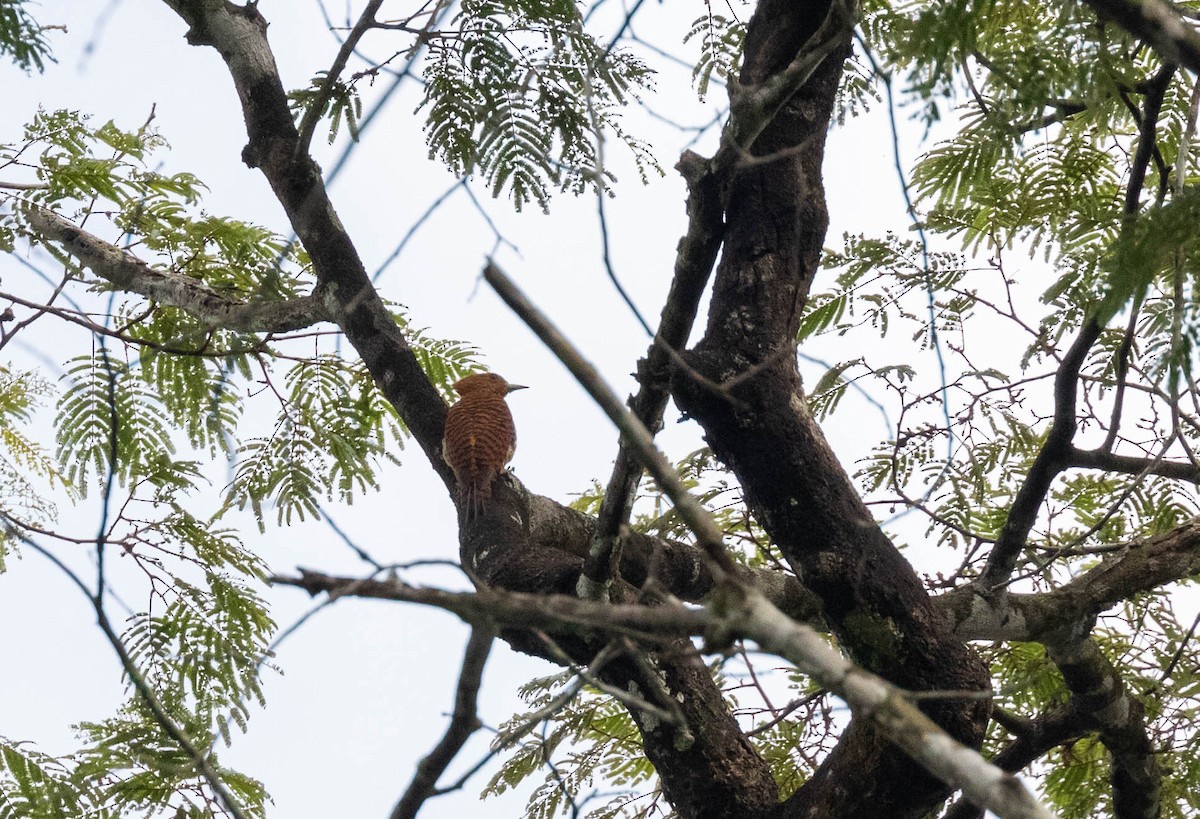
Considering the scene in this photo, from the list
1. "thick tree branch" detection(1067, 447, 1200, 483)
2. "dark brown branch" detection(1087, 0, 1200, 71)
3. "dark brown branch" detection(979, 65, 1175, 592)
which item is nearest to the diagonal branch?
"dark brown branch" detection(1087, 0, 1200, 71)

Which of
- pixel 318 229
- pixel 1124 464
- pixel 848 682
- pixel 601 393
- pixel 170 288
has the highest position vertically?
pixel 170 288

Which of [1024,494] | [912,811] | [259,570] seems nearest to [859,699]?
[912,811]

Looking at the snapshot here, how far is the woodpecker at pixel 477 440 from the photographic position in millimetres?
3484

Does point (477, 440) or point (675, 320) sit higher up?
point (477, 440)

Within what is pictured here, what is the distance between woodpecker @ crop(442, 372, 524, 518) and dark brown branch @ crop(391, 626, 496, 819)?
5.65 ft

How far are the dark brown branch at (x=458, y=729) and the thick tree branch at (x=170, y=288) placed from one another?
2.19 meters

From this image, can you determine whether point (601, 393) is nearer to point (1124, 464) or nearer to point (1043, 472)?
point (1043, 472)

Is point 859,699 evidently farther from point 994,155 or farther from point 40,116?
point 40,116

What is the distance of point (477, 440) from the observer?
367 cm

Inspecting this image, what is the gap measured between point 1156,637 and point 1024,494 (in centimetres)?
140

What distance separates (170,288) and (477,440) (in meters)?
1.13

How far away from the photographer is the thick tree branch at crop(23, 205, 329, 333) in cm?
366

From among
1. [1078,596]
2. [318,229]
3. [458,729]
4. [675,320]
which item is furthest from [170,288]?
[1078,596]

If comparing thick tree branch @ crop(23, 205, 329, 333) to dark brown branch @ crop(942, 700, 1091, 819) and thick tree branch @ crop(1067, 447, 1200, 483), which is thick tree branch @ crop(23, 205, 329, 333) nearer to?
thick tree branch @ crop(1067, 447, 1200, 483)
